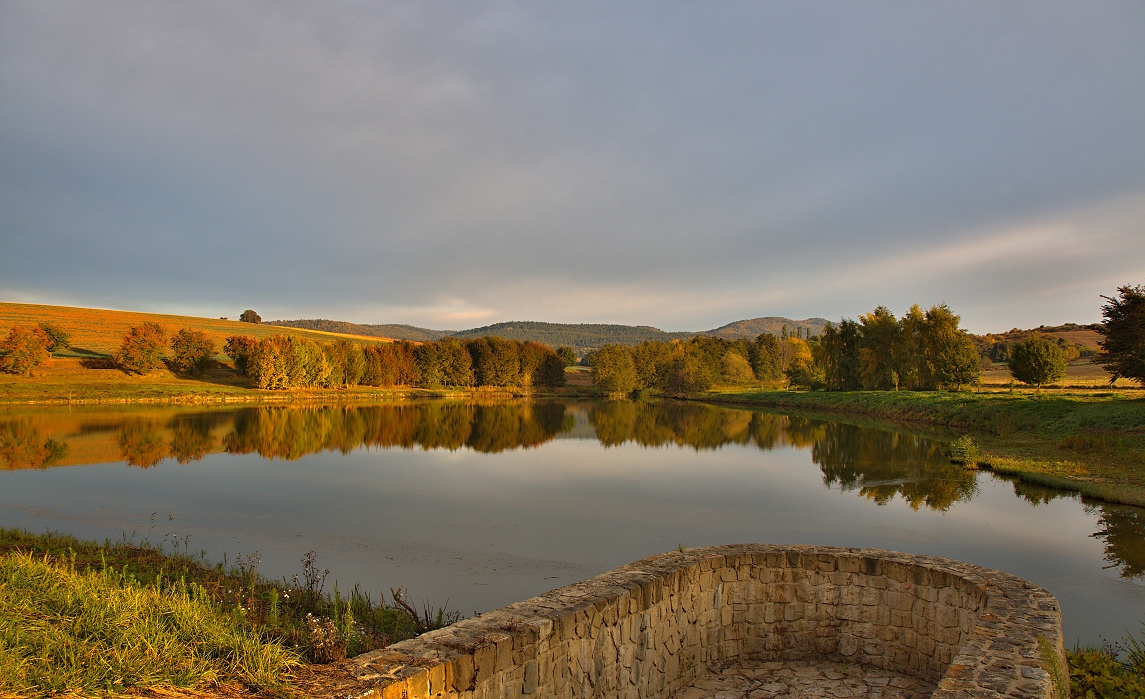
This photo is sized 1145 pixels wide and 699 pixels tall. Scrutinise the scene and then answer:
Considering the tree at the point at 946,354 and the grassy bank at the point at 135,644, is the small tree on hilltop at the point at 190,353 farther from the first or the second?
the tree at the point at 946,354

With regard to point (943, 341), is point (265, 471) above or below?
below

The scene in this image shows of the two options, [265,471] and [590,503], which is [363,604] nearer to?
[590,503]

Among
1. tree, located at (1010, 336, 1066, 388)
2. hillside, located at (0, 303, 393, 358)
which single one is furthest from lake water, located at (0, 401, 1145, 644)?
hillside, located at (0, 303, 393, 358)

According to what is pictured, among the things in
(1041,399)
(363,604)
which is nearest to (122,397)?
(363,604)

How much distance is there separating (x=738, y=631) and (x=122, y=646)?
195 inches

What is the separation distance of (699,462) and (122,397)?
45293 mm

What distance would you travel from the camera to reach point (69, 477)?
16875mm

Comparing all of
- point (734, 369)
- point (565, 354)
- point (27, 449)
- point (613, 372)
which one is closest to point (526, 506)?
point (27, 449)

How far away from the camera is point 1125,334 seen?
78.1 ft

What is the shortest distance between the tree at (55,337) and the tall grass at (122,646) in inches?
2609

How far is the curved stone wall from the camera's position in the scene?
3.72 metres

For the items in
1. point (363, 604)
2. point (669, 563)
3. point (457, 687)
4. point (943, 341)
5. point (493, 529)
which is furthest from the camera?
point (943, 341)

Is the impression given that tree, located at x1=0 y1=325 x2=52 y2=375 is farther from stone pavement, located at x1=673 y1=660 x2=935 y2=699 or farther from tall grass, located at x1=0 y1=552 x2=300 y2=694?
stone pavement, located at x1=673 y1=660 x2=935 y2=699

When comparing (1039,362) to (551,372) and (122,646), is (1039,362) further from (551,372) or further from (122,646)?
(551,372)
